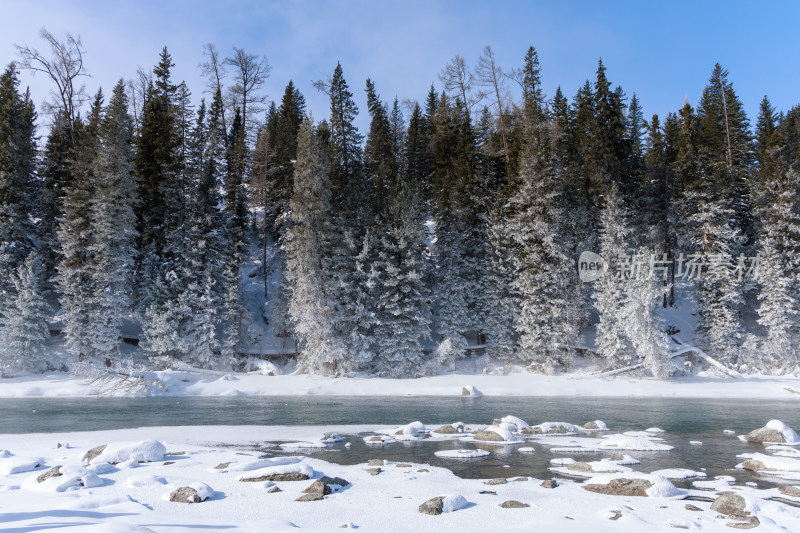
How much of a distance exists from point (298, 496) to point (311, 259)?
2974 centimetres

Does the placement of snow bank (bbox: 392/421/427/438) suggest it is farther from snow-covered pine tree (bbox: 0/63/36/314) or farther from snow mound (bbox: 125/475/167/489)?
snow-covered pine tree (bbox: 0/63/36/314)

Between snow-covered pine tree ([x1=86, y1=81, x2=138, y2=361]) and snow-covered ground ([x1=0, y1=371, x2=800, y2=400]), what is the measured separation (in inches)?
169

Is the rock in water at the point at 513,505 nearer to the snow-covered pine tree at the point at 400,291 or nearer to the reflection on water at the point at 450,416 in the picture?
the reflection on water at the point at 450,416

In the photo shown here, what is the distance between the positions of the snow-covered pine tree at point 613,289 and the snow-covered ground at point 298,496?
27.5m

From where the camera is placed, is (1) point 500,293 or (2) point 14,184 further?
(1) point 500,293

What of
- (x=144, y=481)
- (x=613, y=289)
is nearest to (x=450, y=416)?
(x=144, y=481)

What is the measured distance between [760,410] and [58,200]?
51.7 meters

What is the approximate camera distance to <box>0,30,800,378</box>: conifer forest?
1494 inches

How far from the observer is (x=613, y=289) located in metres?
38.2

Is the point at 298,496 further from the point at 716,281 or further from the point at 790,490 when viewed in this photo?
the point at 716,281

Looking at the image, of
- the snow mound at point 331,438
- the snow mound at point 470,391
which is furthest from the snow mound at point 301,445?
the snow mound at point 470,391

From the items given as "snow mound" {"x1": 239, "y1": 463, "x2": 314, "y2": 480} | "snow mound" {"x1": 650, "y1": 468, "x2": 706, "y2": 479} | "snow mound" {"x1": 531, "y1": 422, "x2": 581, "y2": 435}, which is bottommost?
"snow mound" {"x1": 531, "y1": 422, "x2": 581, "y2": 435}

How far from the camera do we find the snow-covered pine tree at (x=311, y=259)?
38094mm
